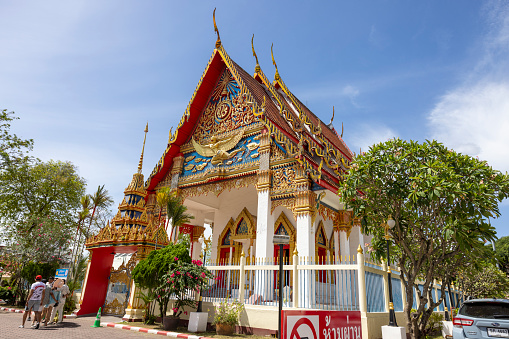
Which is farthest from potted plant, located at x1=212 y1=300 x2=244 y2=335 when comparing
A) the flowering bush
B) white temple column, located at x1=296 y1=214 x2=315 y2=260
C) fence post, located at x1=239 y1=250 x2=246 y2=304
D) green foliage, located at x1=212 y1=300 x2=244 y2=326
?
white temple column, located at x1=296 y1=214 x2=315 y2=260

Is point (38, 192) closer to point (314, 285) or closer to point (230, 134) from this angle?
point (230, 134)

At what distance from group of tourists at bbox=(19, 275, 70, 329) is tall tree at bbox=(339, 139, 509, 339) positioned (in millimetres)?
8107

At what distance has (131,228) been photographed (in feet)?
40.2

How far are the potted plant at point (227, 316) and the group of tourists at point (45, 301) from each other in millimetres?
4356

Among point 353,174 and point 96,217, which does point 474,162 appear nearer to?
point 353,174

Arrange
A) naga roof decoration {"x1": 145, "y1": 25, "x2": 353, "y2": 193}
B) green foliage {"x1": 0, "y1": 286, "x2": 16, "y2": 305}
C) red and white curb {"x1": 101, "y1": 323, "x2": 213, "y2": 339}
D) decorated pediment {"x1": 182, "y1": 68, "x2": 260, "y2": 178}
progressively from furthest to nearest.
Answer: green foliage {"x1": 0, "y1": 286, "x2": 16, "y2": 305} < decorated pediment {"x1": 182, "y1": 68, "x2": 260, "y2": 178} < naga roof decoration {"x1": 145, "y1": 25, "x2": 353, "y2": 193} < red and white curb {"x1": 101, "y1": 323, "x2": 213, "y2": 339}

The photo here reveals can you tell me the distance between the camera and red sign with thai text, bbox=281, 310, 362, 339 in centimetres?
453

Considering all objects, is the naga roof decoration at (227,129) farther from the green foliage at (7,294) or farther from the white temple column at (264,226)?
the green foliage at (7,294)

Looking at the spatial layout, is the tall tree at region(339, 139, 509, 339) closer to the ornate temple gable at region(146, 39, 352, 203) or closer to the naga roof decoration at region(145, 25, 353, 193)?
the ornate temple gable at region(146, 39, 352, 203)

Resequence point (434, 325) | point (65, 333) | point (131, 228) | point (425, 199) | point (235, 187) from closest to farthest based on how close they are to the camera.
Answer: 1. point (425, 199)
2. point (65, 333)
3. point (434, 325)
4. point (131, 228)
5. point (235, 187)

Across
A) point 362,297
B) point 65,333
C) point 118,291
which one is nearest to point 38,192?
point 118,291

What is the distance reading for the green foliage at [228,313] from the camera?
853 centimetres

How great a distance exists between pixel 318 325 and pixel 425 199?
156 inches

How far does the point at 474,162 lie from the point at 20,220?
82.9 feet
